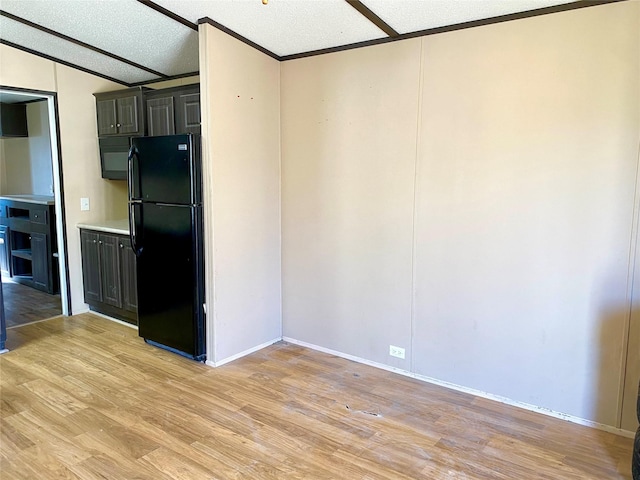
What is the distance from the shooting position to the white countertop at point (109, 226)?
4.18 metres

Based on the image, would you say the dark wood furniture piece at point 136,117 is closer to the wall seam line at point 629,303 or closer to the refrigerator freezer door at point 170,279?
the refrigerator freezer door at point 170,279

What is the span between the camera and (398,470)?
2217 millimetres

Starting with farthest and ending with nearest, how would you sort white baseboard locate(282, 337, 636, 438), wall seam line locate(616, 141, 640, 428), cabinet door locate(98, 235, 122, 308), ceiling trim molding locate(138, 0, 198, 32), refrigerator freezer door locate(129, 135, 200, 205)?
cabinet door locate(98, 235, 122, 308) < refrigerator freezer door locate(129, 135, 200, 205) < ceiling trim molding locate(138, 0, 198, 32) < white baseboard locate(282, 337, 636, 438) < wall seam line locate(616, 141, 640, 428)

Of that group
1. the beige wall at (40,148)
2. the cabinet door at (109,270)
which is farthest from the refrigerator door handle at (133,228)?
the beige wall at (40,148)

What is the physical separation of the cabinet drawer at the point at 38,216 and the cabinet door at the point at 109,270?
130cm

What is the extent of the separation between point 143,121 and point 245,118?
124 cm

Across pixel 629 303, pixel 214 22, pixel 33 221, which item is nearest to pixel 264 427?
pixel 629 303

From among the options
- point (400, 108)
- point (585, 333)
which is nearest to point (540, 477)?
point (585, 333)

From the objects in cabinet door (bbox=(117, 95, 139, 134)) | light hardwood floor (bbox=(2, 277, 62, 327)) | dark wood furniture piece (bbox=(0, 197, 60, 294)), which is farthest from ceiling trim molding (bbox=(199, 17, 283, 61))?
light hardwood floor (bbox=(2, 277, 62, 327))

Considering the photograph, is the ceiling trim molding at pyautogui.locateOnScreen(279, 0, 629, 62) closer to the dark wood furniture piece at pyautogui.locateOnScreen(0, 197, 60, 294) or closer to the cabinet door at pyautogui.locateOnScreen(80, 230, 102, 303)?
the cabinet door at pyautogui.locateOnScreen(80, 230, 102, 303)

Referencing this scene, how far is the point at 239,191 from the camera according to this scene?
3.48 meters

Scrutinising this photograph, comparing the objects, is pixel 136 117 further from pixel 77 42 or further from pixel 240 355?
pixel 240 355

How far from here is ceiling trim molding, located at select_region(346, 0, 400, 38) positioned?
2.71m

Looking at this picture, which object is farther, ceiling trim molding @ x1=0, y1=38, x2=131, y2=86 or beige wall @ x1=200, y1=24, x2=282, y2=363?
ceiling trim molding @ x1=0, y1=38, x2=131, y2=86
